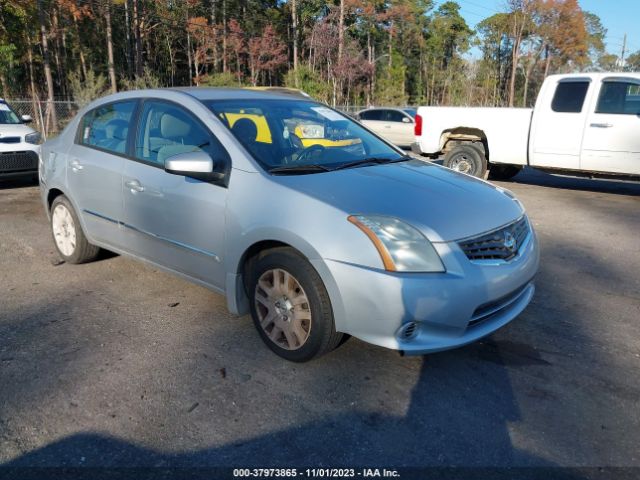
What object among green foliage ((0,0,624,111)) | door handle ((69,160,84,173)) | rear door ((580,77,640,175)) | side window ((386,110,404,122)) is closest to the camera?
door handle ((69,160,84,173))

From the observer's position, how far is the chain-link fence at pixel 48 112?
17547 mm

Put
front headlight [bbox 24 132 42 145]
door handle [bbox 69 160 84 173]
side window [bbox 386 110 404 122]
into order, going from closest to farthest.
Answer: door handle [bbox 69 160 84 173], front headlight [bbox 24 132 42 145], side window [bbox 386 110 404 122]

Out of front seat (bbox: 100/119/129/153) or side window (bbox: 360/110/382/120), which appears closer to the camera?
front seat (bbox: 100/119/129/153)

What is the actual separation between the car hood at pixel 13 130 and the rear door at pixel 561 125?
9.15m

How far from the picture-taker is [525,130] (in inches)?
370

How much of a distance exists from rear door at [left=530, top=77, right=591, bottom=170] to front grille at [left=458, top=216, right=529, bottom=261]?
6.30 meters

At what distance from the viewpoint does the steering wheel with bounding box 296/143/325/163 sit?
374cm

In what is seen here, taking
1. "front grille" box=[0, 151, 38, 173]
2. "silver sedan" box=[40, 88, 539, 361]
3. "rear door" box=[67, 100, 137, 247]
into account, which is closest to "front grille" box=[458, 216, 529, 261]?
"silver sedan" box=[40, 88, 539, 361]

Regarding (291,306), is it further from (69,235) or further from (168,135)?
(69,235)

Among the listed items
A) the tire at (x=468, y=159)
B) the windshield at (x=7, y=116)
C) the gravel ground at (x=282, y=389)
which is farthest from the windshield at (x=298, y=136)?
the windshield at (x=7, y=116)

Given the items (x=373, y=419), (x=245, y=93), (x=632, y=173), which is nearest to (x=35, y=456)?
(x=373, y=419)

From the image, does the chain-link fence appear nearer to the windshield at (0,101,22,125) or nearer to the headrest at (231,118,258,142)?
the windshield at (0,101,22,125)

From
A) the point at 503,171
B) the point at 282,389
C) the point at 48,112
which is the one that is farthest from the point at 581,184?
the point at 48,112

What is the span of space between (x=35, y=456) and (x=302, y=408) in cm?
130
